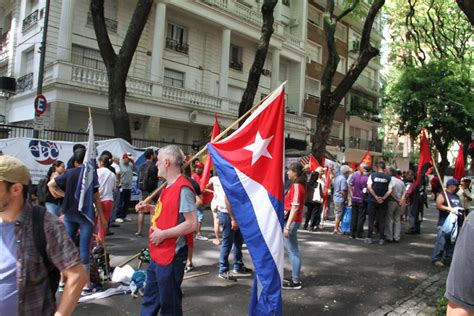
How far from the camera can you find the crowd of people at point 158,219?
2.04 meters

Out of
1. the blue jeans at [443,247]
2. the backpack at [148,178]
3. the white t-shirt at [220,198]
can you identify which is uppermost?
the backpack at [148,178]

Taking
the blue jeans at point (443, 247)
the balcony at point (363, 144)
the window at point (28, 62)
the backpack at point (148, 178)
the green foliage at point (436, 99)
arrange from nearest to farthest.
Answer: the blue jeans at point (443, 247)
the backpack at point (148, 178)
the window at point (28, 62)
the green foliage at point (436, 99)
the balcony at point (363, 144)

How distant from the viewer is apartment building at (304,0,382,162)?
1261 inches

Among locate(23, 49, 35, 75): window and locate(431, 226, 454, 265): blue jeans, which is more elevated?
locate(23, 49, 35, 75): window

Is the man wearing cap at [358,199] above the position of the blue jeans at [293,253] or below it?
above

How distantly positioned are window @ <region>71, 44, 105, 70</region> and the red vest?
17028mm

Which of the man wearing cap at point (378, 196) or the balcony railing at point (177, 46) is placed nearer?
the man wearing cap at point (378, 196)

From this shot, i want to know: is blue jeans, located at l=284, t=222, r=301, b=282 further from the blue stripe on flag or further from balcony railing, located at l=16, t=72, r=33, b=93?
balcony railing, located at l=16, t=72, r=33, b=93

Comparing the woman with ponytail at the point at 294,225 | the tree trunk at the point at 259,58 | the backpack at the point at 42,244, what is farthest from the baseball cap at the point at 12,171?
the tree trunk at the point at 259,58

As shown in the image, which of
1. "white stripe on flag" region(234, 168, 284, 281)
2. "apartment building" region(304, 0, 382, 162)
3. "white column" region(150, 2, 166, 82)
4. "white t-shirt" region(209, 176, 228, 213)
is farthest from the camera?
"apartment building" region(304, 0, 382, 162)

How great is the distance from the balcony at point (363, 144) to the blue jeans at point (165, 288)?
34.5 metres

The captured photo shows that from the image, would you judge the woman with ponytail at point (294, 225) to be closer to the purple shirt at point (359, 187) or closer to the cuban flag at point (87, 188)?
the cuban flag at point (87, 188)

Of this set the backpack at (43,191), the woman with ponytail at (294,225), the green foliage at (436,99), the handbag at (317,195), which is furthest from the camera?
the green foliage at (436,99)

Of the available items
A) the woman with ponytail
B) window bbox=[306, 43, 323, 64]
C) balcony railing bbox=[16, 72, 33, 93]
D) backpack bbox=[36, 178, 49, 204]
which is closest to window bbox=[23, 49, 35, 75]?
balcony railing bbox=[16, 72, 33, 93]
